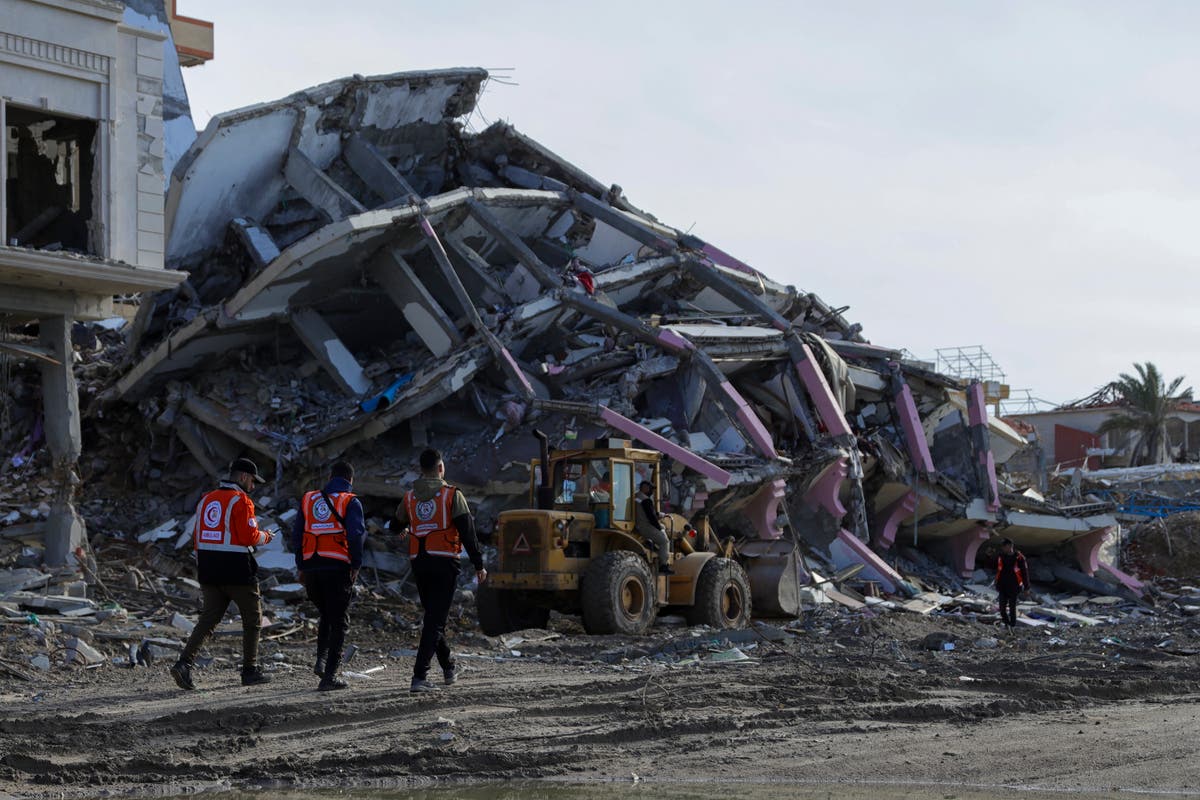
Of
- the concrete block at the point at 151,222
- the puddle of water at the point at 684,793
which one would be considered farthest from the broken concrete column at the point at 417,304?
the puddle of water at the point at 684,793

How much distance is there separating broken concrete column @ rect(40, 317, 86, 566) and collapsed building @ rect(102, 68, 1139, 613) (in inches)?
155

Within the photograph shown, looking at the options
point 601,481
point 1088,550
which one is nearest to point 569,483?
point 601,481

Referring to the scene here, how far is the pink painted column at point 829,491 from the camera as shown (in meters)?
21.1

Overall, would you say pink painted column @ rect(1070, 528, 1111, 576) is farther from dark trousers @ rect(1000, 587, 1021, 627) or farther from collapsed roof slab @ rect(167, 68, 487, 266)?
collapsed roof slab @ rect(167, 68, 487, 266)

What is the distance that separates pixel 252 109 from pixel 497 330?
15.6 feet

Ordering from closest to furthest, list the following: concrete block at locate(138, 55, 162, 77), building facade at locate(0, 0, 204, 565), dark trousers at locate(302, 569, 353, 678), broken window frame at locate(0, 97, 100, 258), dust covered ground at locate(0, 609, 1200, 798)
A: dust covered ground at locate(0, 609, 1200, 798) < dark trousers at locate(302, 569, 353, 678) < building facade at locate(0, 0, 204, 565) < broken window frame at locate(0, 97, 100, 258) < concrete block at locate(138, 55, 162, 77)

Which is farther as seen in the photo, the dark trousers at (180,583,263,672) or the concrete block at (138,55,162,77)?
the concrete block at (138,55,162,77)

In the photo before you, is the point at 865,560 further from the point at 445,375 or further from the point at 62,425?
the point at 62,425

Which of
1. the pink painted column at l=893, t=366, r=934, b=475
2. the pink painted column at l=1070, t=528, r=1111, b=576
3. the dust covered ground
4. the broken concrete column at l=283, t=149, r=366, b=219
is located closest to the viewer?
the dust covered ground

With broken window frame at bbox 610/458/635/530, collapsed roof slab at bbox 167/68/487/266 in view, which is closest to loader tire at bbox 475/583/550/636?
broken window frame at bbox 610/458/635/530

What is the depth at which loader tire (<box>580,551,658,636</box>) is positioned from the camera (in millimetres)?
13750

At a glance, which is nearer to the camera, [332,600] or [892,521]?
[332,600]

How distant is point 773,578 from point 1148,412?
38887mm

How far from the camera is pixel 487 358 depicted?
65.4ft
